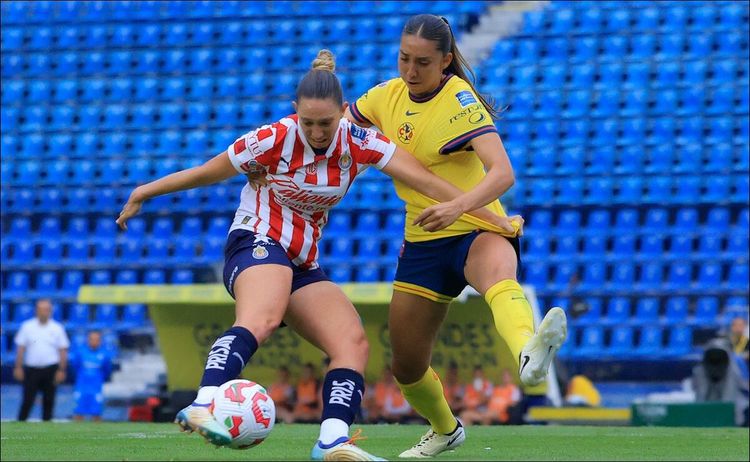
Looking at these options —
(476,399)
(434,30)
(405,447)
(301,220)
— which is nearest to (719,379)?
(476,399)

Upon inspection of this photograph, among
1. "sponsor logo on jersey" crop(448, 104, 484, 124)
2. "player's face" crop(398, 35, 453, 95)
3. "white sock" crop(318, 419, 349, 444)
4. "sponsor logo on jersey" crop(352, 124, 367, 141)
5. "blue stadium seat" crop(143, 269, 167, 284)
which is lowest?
"white sock" crop(318, 419, 349, 444)

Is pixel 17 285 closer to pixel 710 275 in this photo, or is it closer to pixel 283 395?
pixel 283 395

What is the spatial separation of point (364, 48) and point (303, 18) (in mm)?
1790

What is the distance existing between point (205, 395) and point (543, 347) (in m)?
1.37

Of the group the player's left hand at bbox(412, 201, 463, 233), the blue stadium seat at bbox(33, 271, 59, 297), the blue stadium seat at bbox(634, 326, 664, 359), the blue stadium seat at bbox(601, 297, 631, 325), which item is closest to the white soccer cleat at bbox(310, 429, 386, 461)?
the player's left hand at bbox(412, 201, 463, 233)

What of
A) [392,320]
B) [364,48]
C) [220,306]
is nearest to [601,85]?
[364,48]

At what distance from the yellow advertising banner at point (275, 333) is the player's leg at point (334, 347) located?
8988 mm

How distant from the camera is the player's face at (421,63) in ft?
19.6

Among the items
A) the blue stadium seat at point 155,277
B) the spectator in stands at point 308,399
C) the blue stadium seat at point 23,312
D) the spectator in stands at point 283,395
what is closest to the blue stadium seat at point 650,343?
the spectator in stands at point 308,399

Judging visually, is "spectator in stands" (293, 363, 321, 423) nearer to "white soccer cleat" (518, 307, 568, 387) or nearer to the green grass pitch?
the green grass pitch

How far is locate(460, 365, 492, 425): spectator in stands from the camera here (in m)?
15.2

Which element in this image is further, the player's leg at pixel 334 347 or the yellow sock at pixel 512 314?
the yellow sock at pixel 512 314

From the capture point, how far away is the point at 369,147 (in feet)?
18.6

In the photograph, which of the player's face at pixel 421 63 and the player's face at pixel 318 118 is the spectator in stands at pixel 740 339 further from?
the player's face at pixel 318 118
